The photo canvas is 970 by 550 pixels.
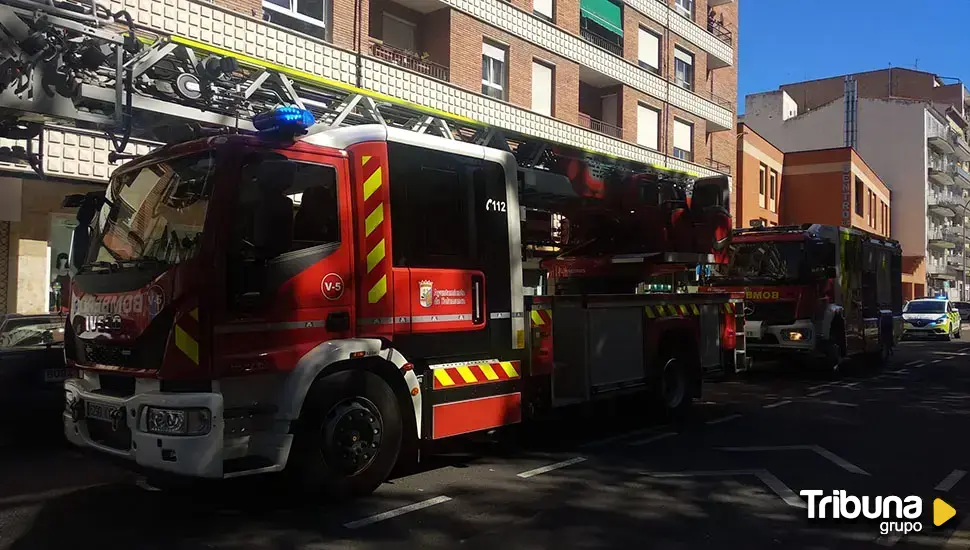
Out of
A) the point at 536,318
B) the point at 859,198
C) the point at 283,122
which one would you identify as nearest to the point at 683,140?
the point at 536,318

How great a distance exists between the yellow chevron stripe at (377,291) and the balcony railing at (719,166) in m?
25.9

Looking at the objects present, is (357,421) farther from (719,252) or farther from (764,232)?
(764,232)

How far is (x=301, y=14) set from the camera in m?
15.1

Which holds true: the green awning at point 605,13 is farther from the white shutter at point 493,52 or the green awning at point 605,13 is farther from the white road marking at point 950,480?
the white road marking at point 950,480

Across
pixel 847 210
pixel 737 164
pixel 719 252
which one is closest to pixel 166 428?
pixel 719 252

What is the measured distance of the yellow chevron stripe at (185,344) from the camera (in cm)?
477

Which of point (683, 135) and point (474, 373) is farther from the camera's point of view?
point (683, 135)

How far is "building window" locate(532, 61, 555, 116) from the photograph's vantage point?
2073 centimetres

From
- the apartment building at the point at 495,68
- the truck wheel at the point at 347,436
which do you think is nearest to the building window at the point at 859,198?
the apartment building at the point at 495,68

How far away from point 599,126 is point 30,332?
18.8 metres

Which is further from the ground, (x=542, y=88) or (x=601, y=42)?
(x=601, y=42)

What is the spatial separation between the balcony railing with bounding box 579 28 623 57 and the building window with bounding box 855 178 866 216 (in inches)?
1137

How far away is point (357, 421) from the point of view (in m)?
5.47

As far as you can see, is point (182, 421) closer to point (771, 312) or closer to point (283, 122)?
point (283, 122)
